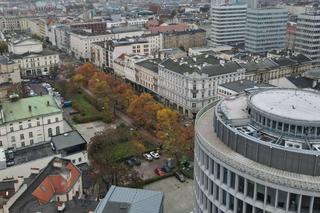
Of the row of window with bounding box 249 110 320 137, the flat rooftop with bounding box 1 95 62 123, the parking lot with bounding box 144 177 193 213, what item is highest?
the row of window with bounding box 249 110 320 137

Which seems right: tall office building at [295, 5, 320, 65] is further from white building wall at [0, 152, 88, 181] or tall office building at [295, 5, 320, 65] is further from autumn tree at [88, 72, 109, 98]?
white building wall at [0, 152, 88, 181]

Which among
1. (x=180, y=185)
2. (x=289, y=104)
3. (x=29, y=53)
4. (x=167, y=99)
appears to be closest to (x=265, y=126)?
(x=289, y=104)

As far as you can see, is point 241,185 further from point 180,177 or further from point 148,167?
point 148,167

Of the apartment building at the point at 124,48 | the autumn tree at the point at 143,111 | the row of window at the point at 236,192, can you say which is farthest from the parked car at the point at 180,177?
the apartment building at the point at 124,48

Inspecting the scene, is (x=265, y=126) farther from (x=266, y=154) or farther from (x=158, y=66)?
(x=158, y=66)

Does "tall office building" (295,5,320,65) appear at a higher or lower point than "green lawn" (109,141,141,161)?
higher

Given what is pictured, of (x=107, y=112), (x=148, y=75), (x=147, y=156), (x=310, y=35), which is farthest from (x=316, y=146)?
(x=310, y=35)

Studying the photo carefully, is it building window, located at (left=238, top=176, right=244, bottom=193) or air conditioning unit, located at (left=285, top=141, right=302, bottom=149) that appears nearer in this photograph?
building window, located at (left=238, top=176, right=244, bottom=193)

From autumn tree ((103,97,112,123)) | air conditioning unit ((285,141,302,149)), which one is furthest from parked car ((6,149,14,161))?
air conditioning unit ((285,141,302,149))
